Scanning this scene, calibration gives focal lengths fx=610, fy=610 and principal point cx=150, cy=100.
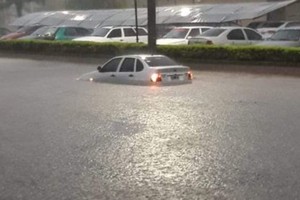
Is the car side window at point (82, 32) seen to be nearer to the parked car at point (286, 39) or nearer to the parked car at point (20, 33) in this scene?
the parked car at point (20, 33)

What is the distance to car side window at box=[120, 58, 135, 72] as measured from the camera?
19163 mm

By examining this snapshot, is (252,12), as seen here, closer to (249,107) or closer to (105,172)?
(249,107)

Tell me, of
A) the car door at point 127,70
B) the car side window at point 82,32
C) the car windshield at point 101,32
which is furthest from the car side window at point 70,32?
the car door at point 127,70

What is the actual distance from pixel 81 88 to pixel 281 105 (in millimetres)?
7205

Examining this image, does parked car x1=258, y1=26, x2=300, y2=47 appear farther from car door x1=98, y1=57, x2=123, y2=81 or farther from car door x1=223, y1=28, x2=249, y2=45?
car door x1=98, y1=57, x2=123, y2=81

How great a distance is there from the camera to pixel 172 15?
149 feet

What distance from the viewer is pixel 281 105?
46.2ft

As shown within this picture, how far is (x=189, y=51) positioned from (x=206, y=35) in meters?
3.98

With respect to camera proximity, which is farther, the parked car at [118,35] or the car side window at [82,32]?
the car side window at [82,32]

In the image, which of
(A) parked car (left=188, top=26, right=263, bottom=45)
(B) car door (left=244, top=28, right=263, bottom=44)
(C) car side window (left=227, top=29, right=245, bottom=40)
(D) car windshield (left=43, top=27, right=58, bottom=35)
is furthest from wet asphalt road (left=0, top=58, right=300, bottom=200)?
(D) car windshield (left=43, top=27, right=58, bottom=35)

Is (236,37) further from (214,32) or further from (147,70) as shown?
(147,70)

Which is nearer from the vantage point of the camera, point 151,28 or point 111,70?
point 111,70

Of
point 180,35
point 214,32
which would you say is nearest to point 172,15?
point 180,35

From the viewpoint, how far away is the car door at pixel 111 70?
19797 mm
